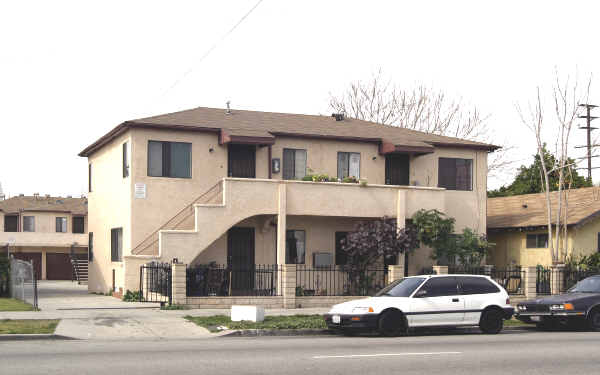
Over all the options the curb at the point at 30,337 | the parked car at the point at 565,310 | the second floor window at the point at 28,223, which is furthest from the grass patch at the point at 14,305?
the second floor window at the point at 28,223

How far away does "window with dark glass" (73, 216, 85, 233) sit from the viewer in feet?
193

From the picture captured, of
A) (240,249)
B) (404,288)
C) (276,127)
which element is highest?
(276,127)

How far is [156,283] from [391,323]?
9745mm

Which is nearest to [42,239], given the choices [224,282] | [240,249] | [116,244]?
[116,244]

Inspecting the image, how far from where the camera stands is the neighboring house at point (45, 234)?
183 ft

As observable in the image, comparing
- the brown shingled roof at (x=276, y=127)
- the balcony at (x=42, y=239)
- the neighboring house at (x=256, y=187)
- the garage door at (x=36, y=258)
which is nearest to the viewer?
the neighboring house at (x=256, y=187)

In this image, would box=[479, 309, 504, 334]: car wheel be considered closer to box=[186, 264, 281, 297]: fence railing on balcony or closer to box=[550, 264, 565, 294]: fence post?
box=[186, 264, 281, 297]: fence railing on balcony

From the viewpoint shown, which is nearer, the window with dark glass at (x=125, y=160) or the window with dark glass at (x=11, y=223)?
the window with dark glass at (x=125, y=160)

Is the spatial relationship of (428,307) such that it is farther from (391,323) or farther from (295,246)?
(295,246)

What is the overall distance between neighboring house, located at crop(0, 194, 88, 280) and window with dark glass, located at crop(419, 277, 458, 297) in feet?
139

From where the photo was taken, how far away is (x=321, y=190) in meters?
27.4

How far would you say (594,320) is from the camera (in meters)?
19.1

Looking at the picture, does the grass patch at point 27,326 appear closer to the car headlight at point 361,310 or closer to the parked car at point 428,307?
the parked car at point 428,307

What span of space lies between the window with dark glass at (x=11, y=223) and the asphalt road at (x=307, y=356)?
4509cm
